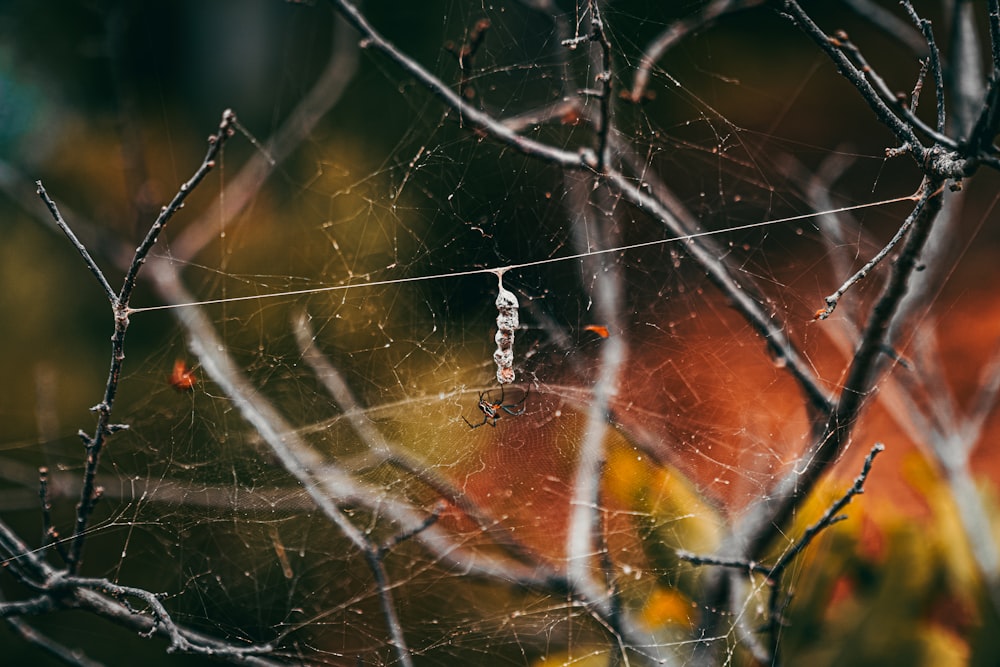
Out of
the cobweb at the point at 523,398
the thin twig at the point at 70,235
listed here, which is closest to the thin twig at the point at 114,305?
the thin twig at the point at 70,235

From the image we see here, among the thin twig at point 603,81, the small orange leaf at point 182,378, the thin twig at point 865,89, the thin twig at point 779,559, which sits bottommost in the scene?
the thin twig at point 779,559

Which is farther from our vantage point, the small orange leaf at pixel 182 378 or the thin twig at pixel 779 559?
the small orange leaf at pixel 182 378

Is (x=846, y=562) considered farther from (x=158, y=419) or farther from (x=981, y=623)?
(x=158, y=419)

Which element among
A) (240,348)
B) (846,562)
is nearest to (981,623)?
(846,562)

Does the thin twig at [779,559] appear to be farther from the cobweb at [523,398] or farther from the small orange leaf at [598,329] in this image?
the small orange leaf at [598,329]

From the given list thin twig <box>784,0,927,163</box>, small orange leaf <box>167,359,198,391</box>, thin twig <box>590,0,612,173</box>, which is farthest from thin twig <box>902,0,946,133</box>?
small orange leaf <box>167,359,198,391</box>

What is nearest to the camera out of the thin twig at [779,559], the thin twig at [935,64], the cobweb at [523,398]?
the thin twig at [935,64]

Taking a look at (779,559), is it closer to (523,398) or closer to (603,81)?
(523,398)

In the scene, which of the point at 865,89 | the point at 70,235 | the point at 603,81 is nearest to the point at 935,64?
the point at 865,89

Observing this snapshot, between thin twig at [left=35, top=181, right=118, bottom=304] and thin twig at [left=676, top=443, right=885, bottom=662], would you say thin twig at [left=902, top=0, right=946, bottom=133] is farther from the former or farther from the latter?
thin twig at [left=35, top=181, right=118, bottom=304]
